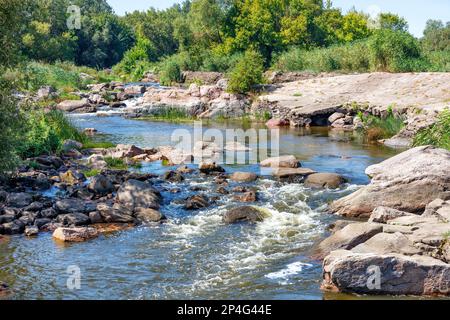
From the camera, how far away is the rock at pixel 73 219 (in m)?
15.5

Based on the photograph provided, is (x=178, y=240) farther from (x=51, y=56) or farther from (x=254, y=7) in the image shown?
(x=51, y=56)

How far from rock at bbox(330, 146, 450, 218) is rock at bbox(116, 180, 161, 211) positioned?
552 centimetres

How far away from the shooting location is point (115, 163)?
2344 cm

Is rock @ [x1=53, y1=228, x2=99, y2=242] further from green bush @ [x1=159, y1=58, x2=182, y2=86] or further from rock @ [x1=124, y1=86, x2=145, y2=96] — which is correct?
green bush @ [x1=159, y1=58, x2=182, y2=86]

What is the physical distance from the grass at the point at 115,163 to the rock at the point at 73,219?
707 cm

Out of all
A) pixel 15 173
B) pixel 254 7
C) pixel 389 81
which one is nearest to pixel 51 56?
pixel 254 7

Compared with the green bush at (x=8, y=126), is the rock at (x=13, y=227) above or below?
below

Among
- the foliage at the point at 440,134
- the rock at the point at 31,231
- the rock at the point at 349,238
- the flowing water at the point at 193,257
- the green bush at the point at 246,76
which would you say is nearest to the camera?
the flowing water at the point at 193,257

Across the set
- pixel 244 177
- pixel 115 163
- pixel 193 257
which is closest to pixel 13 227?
pixel 193 257

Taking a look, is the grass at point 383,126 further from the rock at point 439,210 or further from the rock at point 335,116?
the rock at point 439,210

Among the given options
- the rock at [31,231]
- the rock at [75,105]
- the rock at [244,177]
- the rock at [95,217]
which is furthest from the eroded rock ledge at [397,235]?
the rock at [75,105]

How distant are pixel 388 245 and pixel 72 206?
30.4 ft

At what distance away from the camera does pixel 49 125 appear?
25.0m

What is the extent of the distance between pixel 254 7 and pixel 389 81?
1061 inches
